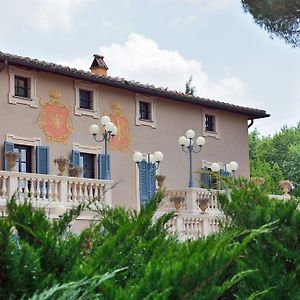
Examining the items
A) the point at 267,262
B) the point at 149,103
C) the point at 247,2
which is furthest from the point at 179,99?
the point at 267,262

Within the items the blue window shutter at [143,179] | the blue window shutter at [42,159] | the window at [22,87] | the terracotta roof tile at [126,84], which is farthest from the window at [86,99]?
the blue window shutter at [143,179]

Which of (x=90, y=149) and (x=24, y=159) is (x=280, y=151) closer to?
(x=90, y=149)

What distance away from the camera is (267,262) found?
13.2 ft

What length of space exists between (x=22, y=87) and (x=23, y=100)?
0.45 meters

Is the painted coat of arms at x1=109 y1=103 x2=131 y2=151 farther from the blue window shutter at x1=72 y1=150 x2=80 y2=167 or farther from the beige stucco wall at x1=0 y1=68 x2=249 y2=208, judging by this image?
the blue window shutter at x1=72 y1=150 x2=80 y2=167

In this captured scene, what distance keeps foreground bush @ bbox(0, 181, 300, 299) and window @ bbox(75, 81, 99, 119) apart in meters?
20.9

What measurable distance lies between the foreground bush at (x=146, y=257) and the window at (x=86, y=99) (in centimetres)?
2109

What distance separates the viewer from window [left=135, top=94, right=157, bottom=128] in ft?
88.9

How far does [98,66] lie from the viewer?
28.0 meters

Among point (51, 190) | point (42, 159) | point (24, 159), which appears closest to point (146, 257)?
point (51, 190)

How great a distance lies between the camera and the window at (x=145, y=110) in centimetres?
2711

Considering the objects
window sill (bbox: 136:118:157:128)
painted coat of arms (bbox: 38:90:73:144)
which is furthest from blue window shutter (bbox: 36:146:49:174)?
window sill (bbox: 136:118:157:128)

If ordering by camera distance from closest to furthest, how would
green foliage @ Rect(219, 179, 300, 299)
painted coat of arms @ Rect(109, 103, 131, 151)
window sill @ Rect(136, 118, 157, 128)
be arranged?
green foliage @ Rect(219, 179, 300, 299)
painted coat of arms @ Rect(109, 103, 131, 151)
window sill @ Rect(136, 118, 157, 128)

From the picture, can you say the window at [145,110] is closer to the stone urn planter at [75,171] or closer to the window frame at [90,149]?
the window frame at [90,149]
